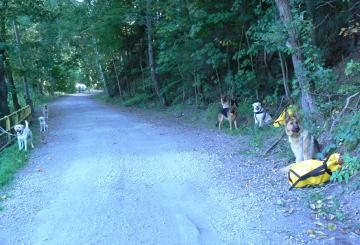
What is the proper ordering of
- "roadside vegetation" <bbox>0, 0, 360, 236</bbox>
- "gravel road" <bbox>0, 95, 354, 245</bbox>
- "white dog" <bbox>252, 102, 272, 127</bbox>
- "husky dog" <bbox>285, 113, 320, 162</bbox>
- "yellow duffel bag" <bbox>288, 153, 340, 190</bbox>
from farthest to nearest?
"white dog" <bbox>252, 102, 272, 127</bbox>, "roadside vegetation" <bbox>0, 0, 360, 236</bbox>, "husky dog" <bbox>285, 113, 320, 162</bbox>, "yellow duffel bag" <bbox>288, 153, 340, 190</bbox>, "gravel road" <bbox>0, 95, 354, 245</bbox>

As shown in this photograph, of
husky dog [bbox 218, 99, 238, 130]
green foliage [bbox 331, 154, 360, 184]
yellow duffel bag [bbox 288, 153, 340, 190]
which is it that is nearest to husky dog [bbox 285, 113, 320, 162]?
yellow duffel bag [bbox 288, 153, 340, 190]

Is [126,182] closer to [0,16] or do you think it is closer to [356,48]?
[356,48]

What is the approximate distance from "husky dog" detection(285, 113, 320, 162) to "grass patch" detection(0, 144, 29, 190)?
5.84 metres

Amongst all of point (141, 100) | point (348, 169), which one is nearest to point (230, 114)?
point (348, 169)

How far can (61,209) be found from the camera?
19.5 ft

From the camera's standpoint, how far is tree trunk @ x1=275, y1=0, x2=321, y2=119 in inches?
316

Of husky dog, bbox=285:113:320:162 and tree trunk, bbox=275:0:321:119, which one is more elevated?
tree trunk, bbox=275:0:321:119

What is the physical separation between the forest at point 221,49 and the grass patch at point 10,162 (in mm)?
3980

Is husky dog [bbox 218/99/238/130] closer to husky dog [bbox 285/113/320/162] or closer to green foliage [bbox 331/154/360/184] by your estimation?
husky dog [bbox 285/113/320/162]

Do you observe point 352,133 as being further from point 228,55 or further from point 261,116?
point 228,55

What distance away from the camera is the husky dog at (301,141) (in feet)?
22.5

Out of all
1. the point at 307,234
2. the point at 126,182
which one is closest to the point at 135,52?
the point at 126,182

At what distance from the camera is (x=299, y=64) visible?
8.19 metres

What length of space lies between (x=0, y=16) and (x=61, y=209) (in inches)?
476
